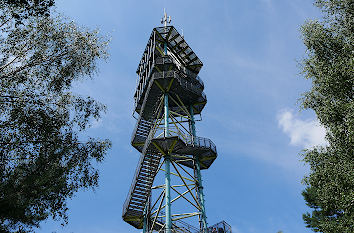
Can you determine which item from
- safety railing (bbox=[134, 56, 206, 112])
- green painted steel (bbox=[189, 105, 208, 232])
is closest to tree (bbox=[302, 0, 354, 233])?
green painted steel (bbox=[189, 105, 208, 232])

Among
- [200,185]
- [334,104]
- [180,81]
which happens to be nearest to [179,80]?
[180,81]

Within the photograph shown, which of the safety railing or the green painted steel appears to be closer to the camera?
the green painted steel

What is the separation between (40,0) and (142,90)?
15906 mm

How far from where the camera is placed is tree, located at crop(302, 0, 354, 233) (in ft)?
42.7

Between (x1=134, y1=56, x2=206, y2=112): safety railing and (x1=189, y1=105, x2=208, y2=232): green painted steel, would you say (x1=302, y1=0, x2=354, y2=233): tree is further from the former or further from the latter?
(x1=134, y1=56, x2=206, y2=112): safety railing

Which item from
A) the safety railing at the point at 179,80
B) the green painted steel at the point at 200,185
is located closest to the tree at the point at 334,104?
the green painted steel at the point at 200,185

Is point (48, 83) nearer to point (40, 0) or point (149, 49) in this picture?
point (40, 0)

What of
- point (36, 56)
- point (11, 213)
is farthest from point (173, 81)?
point (11, 213)

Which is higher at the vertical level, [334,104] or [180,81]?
[180,81]

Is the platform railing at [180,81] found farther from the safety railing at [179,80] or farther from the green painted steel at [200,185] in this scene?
the green painted steel at [200,185]

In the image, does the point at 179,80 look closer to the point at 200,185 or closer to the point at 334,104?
the point at 200,185

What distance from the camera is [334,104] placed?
14.9 metres

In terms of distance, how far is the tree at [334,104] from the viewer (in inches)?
512

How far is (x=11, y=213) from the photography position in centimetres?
1022
